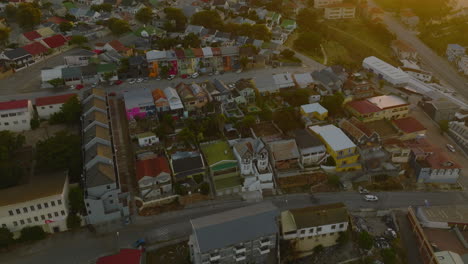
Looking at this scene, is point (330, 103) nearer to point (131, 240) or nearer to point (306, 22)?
point (131, 240)

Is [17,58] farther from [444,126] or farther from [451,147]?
[451,147]

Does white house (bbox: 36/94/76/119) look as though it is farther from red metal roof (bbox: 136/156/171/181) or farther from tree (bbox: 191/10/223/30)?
tree (bbox: 191/10/223/30)

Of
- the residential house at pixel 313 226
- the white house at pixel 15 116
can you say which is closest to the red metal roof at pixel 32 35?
the white house at pixel 15 116

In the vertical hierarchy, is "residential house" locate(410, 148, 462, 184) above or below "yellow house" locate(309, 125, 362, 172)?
below

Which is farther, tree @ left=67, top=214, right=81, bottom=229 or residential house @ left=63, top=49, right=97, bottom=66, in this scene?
residential house @ left=63, top=49, right=97, bottom=66

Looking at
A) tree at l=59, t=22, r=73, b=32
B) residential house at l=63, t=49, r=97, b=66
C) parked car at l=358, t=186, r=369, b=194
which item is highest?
tree at l=59, t=22, r=73, b=32

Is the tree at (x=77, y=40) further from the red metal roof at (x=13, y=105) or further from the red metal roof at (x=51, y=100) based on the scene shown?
the red metal roof at (x=13, y=105)

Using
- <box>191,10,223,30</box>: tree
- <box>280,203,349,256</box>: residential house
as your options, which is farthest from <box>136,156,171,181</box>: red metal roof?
<box>191,10,223,30</box>: tree
